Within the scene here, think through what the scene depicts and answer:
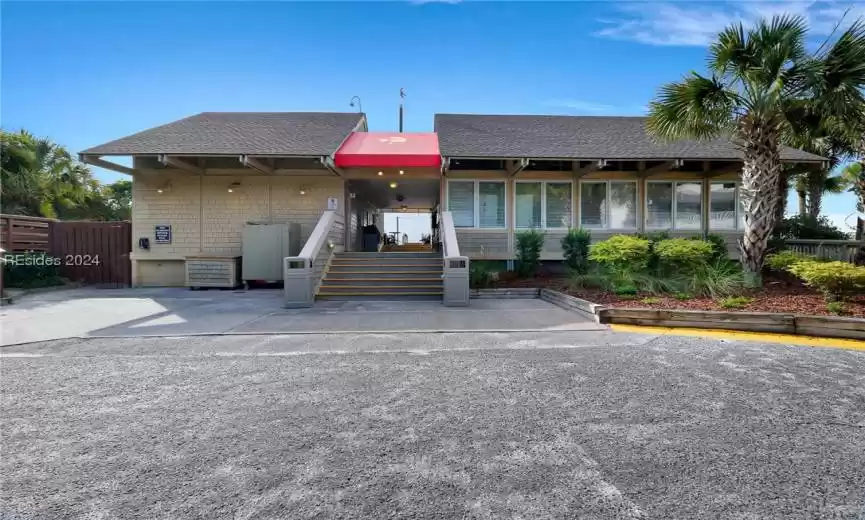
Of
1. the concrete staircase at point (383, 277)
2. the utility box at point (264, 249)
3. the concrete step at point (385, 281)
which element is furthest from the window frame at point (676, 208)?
the utility box at point (264, 249)

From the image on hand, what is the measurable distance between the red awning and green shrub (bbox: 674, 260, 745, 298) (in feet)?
21.8

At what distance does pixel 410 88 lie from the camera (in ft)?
71.6

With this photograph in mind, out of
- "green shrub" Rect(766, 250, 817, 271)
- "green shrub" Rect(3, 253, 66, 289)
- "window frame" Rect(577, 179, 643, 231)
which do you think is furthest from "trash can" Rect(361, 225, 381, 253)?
"green shrub" Rect(766, 250, 817, 271)

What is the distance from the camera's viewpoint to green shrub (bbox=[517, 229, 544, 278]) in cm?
1054

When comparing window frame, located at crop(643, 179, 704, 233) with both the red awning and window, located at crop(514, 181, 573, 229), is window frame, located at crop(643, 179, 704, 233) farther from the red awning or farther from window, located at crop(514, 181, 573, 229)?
the red awning

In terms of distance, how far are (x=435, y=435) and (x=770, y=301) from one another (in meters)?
7.02

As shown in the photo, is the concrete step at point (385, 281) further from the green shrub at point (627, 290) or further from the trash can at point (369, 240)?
the trash can at point (369, 240)

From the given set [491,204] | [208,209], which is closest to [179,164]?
[208,209]

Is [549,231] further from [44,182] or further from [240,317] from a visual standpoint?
[44,182]

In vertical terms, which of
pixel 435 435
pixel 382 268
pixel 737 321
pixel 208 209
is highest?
pixel 208 209

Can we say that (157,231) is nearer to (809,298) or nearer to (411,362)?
(411,362)

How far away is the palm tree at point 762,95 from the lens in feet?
22.6

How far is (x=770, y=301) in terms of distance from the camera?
6.55 meters

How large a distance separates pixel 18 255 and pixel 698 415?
50.3 ft
